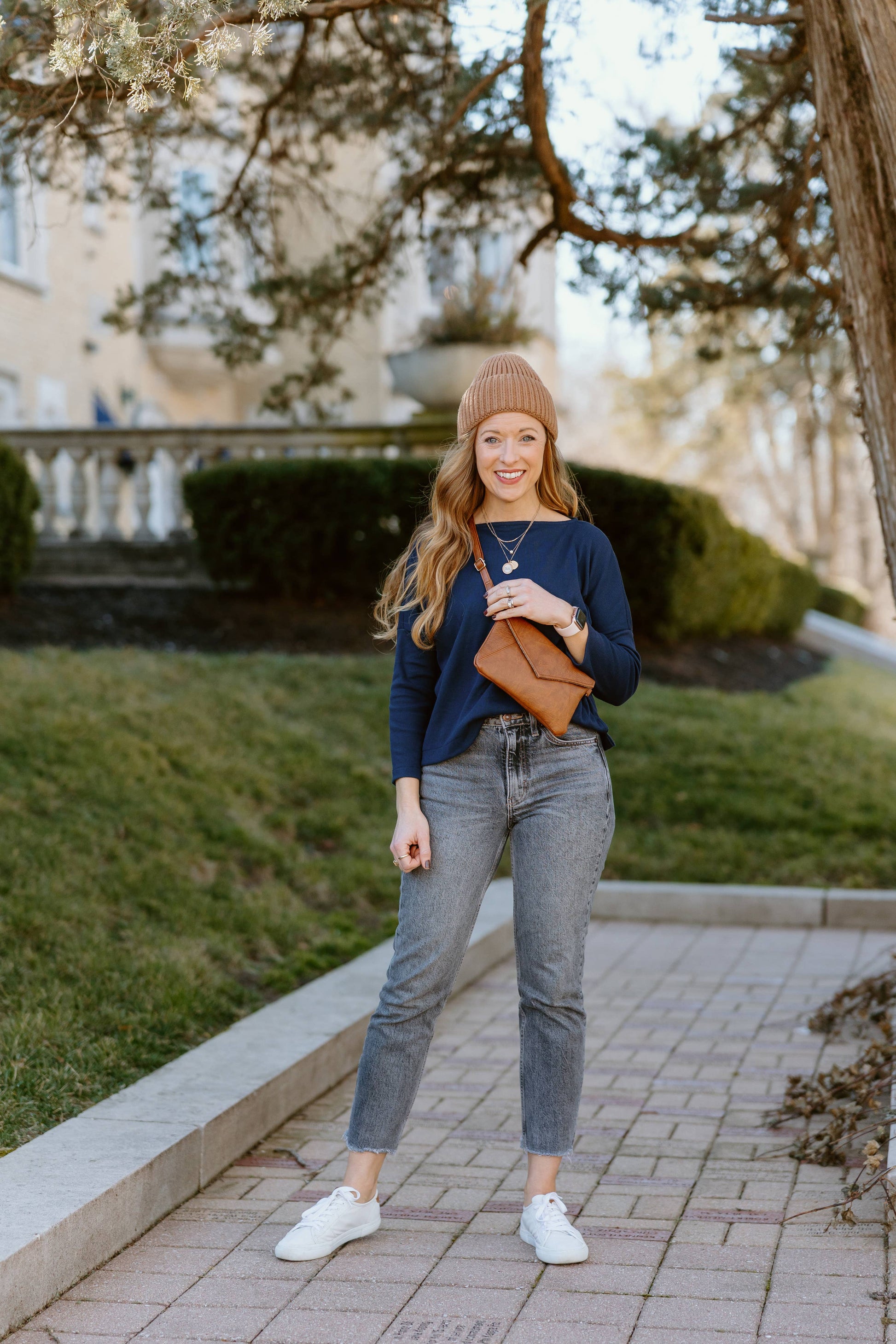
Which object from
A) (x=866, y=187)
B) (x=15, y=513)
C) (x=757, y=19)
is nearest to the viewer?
(x=866, y=187)

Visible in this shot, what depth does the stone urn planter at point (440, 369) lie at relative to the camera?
37.0ft

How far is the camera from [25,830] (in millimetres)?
5480

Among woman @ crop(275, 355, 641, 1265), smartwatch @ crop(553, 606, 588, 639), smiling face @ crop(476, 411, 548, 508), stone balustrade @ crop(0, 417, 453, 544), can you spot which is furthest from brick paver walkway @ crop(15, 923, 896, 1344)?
stone balustrade @ crop(0, 417, 453, 544)

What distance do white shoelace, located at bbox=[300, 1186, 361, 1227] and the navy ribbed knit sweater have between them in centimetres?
98

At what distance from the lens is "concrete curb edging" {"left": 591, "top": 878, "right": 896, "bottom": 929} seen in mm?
6992

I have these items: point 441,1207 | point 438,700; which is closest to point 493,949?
point 441,1207

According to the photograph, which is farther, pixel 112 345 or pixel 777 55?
pixel 112 345

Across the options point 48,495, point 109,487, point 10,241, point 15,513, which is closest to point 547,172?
point 15,513

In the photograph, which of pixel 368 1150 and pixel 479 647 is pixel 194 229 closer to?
pixel 479 647

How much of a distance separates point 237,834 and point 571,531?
381cm

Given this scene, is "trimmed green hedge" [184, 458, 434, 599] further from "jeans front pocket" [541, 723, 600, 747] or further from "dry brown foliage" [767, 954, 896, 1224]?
"jeans front pocket" [541, 723, 600, 747]

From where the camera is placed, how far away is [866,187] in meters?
3.95

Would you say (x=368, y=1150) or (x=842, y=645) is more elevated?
(x=368, y=1150)

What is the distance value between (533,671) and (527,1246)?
1.40 metres
